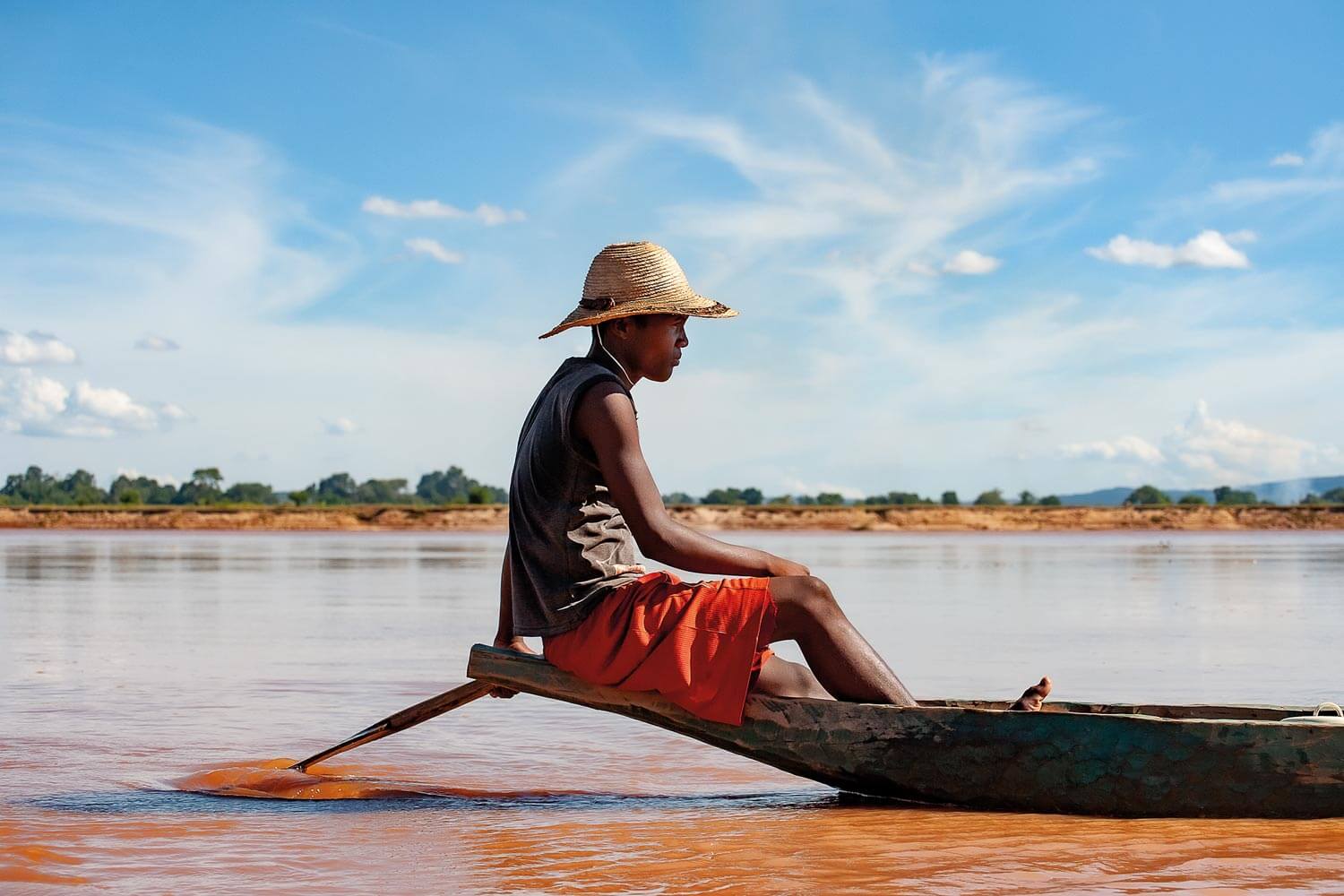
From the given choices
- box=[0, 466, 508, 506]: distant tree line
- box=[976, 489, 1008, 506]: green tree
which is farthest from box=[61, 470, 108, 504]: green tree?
box=[976, 489, 1008, 506]: green tree

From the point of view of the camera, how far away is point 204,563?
73.6ft

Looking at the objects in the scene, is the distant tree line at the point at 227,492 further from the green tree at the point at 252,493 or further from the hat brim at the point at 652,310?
the hat brim at the point at 652,310

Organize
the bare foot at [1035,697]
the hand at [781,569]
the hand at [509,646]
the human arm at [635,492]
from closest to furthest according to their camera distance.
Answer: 1. the human arm at [635,492]
2. the hand at [781,569]
3. the bare foot at [1035,697]
4. the hand at [509,646]

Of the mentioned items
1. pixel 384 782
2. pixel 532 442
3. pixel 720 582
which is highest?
pixel 532 442

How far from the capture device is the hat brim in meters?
4.52

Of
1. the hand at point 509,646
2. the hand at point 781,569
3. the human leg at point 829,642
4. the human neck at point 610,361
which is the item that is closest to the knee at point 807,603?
the human leg at point 829,642

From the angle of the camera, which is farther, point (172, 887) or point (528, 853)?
point (528, 853)

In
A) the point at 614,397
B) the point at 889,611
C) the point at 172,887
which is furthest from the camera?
the point at 889,611

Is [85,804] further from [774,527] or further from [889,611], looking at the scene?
[774,527]

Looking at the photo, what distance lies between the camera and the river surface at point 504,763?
391 cm

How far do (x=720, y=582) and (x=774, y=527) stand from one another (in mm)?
45623

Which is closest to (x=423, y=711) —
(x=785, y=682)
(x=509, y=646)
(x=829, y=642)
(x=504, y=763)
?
(x=509, y=646)

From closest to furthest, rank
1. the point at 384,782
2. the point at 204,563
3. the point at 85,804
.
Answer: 1. the point at 85,804
2. the point at 384,782
3. the point at 204,563

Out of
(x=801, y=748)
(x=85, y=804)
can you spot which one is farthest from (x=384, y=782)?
(x=801, y=748)
